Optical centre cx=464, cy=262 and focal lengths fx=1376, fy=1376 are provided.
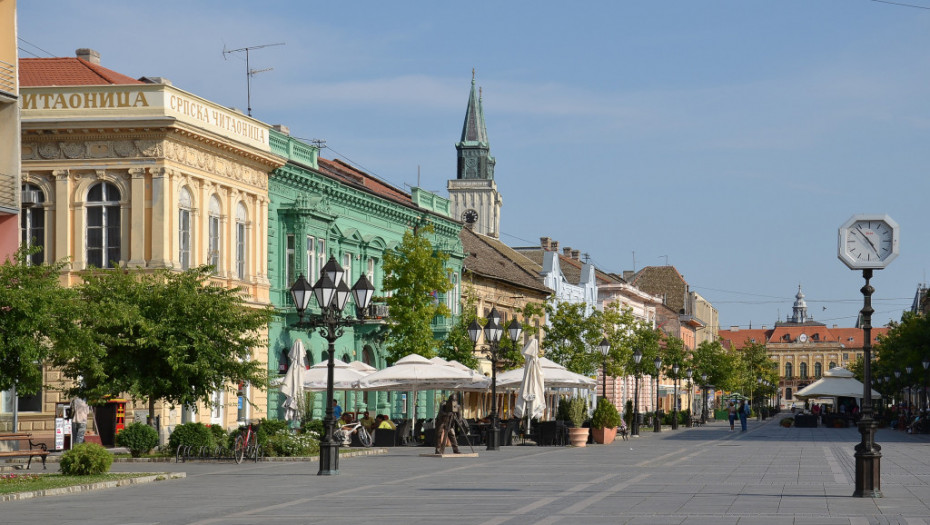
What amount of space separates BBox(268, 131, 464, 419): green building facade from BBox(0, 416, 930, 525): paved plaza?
1491cm

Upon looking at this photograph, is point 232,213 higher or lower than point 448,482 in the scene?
higher

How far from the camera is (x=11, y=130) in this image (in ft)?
102

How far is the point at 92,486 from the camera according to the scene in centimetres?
2170

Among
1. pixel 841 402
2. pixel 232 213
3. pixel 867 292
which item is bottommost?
pixel 841 402

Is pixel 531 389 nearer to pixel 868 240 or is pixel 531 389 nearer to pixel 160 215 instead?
pixel 160 215

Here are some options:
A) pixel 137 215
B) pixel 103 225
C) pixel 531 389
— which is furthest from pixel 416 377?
pixel 103 225

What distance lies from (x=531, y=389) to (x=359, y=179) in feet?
58.4

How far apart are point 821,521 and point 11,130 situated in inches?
865

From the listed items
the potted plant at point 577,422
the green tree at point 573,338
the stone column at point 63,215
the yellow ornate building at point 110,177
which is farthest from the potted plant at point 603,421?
the green tree at point 573,338

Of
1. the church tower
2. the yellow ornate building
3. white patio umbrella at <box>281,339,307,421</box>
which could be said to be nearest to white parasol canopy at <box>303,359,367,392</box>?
the yellow ornate building

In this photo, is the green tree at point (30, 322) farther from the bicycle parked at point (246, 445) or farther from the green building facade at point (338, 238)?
the green building facade at point (338, 238)

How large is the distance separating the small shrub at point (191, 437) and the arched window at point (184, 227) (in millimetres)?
9574

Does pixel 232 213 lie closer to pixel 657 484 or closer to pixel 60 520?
pixel 657 484

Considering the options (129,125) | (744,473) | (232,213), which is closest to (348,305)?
(232,213)
